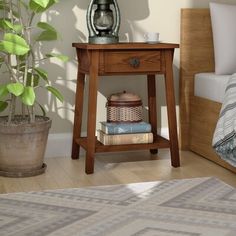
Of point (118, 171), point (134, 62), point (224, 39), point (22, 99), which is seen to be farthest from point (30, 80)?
point (224, 39)

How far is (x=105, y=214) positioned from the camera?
2.09 metres

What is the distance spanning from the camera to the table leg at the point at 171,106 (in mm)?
2773

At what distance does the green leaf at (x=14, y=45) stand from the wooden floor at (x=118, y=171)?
24.3 inches

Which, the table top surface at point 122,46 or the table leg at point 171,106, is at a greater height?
the table top surface at point 122,46

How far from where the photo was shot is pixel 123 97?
293cm

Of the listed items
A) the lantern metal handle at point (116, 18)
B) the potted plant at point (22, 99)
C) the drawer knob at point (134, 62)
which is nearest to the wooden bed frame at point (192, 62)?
the lantern metal handle at point (116, 18)

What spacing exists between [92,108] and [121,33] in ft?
2.16

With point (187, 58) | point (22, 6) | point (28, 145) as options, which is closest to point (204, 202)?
point (28, 145)

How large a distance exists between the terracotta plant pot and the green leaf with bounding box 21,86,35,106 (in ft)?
0.58

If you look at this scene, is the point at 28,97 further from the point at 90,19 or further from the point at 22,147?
the point at 90,19

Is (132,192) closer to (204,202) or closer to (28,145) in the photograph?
(204,202)

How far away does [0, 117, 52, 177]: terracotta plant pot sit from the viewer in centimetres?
261

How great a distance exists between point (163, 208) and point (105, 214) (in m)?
0.24

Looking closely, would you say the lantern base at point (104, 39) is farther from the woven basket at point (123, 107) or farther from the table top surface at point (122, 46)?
the woven basket at point (123, 107)
